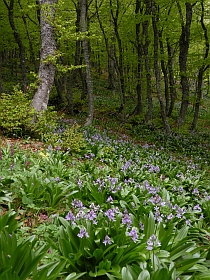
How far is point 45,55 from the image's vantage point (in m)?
7.90

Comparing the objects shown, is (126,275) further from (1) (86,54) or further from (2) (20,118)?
(1) (86,54)

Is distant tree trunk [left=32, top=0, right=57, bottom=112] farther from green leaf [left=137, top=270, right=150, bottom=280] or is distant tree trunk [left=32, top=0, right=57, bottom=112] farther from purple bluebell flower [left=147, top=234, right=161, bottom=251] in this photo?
green leaf [left=137, top=270, right=150, bottom=280]

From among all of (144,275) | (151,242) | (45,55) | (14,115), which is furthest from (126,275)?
(45,55)

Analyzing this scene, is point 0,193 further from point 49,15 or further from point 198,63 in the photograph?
point 198,63

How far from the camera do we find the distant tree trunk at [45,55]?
7.80 meters

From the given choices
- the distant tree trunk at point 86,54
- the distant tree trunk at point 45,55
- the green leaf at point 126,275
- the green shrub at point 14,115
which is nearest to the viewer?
the green leaf at point 126,275

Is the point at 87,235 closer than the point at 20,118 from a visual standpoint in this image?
Yes

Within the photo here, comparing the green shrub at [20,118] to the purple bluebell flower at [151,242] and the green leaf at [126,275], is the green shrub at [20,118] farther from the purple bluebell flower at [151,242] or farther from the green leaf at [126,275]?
the green leaf at [126,275]

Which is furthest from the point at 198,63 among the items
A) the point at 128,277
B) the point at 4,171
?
the point at 128,277

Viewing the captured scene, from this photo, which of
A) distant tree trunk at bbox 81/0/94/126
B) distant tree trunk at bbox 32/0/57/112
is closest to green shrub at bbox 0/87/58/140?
distant tree trunk at bbox 32/0/57/112

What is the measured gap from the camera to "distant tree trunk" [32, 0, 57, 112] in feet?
25.6

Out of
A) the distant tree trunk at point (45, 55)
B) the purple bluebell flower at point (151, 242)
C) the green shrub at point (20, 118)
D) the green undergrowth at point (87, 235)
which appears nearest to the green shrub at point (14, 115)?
the green shrub at point (20, 118)

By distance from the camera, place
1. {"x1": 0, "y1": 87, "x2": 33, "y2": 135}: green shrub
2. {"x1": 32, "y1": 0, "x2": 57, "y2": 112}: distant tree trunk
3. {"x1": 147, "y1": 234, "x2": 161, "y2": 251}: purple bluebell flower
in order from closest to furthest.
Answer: {"x1": 147, "y1": 234, "x2": 161, "y2": 251}: purple bluebell flower, {"x1": 0, "y1": 87, "x2": 33, "y2": 135}: green shrub, {"x1": 32, "y1": 0, "x2": 57, "y2": 112}: distant tree trunk

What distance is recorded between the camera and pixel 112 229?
311cm
